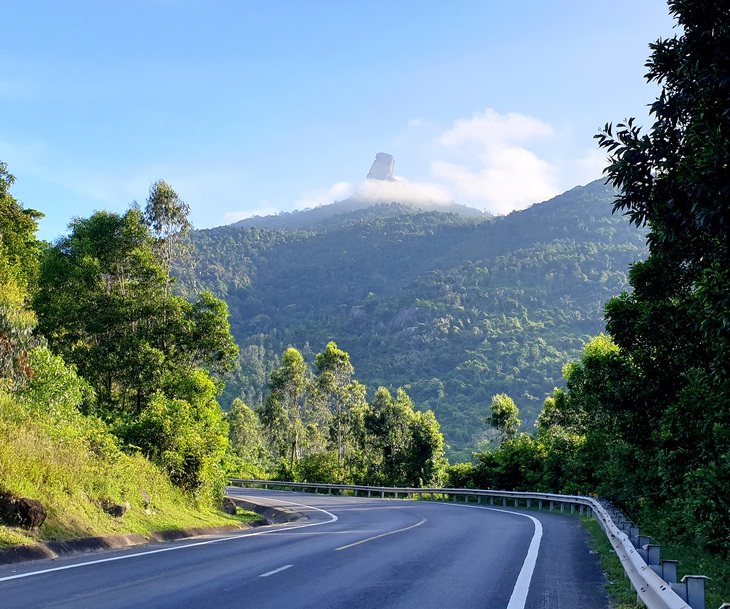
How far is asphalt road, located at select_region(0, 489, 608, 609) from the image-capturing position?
A: 313 inches

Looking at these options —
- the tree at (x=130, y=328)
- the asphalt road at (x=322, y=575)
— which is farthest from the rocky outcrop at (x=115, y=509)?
the tree at (x=130, y=328)

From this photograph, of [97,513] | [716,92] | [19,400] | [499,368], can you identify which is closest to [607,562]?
[716,92]

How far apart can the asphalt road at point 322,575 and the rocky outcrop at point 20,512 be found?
54.3 inches

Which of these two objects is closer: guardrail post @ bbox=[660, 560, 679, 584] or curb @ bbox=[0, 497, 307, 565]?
guardrail post @ bbox=[660, 560, 679, 584]

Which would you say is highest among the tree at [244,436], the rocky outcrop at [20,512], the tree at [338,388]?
the tree at [338,388]

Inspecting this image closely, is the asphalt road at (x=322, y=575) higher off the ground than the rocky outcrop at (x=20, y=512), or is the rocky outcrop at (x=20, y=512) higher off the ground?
the rocky outcrop at (x=20, y=512)

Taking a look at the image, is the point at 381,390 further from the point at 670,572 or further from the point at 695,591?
the point at 695,591

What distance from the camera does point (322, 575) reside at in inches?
394

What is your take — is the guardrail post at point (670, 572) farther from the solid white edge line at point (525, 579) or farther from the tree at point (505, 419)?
the tree at point (505, 419)

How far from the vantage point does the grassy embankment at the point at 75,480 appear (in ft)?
43.0

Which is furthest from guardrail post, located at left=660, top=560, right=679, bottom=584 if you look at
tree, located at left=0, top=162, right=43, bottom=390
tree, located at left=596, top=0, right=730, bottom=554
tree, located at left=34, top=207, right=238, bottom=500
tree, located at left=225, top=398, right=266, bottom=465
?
tree, located at left=225, top=398, right=266, bottom=465

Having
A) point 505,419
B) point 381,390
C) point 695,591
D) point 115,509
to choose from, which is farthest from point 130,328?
point 381,390

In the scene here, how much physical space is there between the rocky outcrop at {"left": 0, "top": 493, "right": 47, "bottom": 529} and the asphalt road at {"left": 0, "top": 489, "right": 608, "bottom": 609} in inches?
54.3

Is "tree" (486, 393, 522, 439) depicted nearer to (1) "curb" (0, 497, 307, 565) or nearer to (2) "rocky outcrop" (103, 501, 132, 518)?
(1) "curb" (0, 497, 307, 565)
